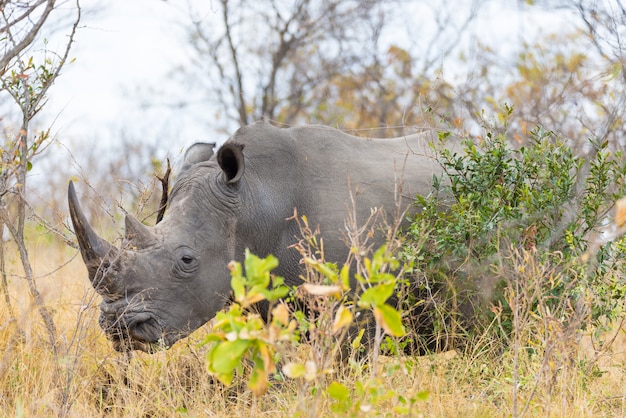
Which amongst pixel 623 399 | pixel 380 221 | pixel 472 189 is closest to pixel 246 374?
pixel 380 221

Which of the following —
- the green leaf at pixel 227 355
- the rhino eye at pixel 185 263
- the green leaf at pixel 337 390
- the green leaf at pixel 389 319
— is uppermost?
the green leaf at pixel 389 319

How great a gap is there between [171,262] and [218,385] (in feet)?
2.48

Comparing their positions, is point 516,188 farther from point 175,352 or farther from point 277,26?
point 277,26

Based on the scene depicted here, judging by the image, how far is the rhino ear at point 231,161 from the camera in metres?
5.19

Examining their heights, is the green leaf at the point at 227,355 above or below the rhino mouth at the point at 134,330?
above

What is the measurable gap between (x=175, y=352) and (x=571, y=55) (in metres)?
8.43

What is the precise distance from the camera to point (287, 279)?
17.5ft

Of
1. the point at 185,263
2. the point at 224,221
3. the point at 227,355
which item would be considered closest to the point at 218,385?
the point at 185,263

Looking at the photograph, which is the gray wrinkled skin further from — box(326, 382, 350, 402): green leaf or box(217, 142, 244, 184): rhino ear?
box(326, 382, 350, 402): green leaf

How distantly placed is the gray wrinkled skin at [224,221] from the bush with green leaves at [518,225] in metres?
0.37

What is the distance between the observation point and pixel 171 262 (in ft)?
16.3

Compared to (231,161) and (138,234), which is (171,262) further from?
(231,161)

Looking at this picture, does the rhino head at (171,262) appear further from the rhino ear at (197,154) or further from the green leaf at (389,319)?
the green leaf at (389,319)

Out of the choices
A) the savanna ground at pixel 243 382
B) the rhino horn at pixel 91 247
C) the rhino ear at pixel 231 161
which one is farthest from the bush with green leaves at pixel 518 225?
the rhino horn at pixel 91 247
